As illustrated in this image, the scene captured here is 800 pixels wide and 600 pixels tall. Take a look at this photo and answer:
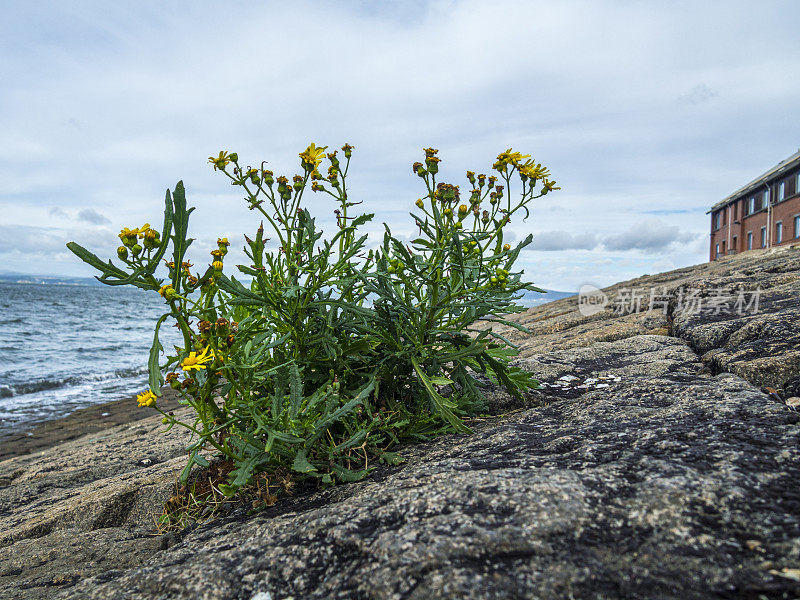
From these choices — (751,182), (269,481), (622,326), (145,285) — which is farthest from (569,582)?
(751,182)

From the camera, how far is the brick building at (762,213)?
85.8ft

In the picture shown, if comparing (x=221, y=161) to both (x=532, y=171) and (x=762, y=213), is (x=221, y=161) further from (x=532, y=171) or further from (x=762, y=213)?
(x=762, y=213)

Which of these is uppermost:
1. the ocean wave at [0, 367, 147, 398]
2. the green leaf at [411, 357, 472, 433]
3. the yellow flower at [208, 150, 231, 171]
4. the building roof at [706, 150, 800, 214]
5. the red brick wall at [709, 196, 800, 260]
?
the building roof at [706, 150, 800, 214]

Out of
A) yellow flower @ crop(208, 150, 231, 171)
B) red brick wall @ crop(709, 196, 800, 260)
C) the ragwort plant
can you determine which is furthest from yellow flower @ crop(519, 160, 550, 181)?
red brick wall @ crop(709, 196, 800, 260)

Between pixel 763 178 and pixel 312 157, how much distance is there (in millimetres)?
34957

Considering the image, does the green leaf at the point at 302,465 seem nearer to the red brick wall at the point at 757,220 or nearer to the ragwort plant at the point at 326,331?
the ragwort plant at the point at 326,331

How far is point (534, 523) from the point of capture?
39.0 inches

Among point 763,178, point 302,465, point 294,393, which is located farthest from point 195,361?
point 763,178

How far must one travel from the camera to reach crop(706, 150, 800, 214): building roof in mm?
25998

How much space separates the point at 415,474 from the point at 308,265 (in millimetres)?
791

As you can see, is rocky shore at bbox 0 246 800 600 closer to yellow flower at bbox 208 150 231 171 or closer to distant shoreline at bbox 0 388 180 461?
yellow flower at bbox 208 150 231 171

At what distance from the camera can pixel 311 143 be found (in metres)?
1.90

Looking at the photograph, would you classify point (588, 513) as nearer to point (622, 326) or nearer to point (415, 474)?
point (415, 474)

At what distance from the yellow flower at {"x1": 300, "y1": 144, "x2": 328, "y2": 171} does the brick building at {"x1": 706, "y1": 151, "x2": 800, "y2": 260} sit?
30718mm
